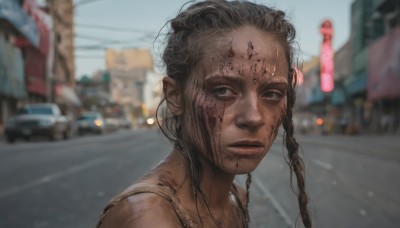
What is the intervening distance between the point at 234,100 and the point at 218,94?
0.06 m

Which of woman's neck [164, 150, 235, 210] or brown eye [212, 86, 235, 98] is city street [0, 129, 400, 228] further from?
brown eye [212, 86, 235, 98]

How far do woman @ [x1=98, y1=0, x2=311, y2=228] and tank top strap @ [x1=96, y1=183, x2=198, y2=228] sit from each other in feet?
0.21

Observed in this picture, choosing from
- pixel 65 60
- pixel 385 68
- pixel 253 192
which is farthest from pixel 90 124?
pixel 253 192

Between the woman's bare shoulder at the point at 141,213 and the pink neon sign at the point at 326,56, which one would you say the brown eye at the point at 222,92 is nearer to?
the woman's bare shoulder at the point at 141,213

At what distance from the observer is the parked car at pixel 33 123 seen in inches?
991

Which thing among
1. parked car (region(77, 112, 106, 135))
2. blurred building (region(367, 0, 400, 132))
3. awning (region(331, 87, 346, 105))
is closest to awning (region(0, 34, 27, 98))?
parked car (region(77, 112, 106, 135))

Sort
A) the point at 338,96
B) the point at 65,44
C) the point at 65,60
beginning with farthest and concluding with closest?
the point at 65,44, the point at 65,60, the point at 338,96

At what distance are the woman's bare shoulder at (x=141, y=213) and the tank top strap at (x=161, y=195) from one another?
0.04 feet

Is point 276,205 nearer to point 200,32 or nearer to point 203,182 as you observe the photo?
point 203,182

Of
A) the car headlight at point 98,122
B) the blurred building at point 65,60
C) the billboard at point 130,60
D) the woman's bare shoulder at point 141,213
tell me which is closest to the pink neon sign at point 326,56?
the car headlight at point 98,122

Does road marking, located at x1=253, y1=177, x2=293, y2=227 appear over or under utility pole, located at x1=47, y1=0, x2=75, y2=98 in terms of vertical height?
under

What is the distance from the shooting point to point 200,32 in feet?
5.57

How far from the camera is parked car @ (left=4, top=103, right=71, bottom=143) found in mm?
25172

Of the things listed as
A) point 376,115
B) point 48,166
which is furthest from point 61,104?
point 48,166
